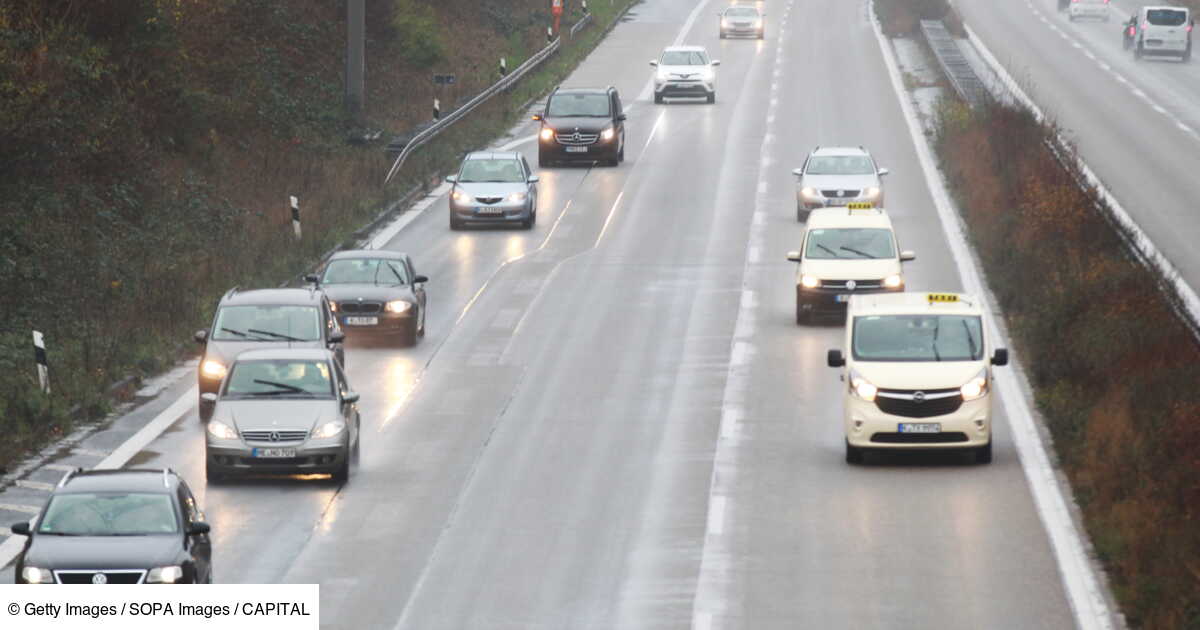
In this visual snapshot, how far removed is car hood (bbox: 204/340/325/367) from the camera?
2670 centimetres

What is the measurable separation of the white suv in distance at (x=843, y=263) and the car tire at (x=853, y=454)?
9.14 meters

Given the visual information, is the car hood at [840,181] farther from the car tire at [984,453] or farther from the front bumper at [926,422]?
the front bumper at [926,422]

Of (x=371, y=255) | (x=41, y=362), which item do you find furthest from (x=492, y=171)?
(x=41, y=362)

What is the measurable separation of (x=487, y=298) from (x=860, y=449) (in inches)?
538

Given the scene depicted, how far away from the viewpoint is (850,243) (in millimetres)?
34156

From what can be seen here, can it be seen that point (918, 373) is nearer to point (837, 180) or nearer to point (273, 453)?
point (273, 453)

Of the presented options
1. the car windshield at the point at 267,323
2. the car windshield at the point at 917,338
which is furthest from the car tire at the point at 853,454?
the car windshield at the point at 267,323

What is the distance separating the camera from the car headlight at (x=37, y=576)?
16438 mm

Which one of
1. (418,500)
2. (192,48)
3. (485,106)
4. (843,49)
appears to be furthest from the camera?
(843,49)

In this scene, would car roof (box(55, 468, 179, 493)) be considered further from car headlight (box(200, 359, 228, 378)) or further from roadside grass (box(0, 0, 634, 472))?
car headlight (box(200, 359, 228, 378))

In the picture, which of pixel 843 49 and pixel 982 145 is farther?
pixel 843 49

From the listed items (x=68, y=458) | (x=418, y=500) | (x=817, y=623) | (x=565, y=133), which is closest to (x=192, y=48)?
(x=565, y=133)

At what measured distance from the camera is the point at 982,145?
48875 mm

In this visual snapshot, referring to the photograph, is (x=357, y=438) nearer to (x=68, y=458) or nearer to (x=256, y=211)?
(x=68, y=458)
